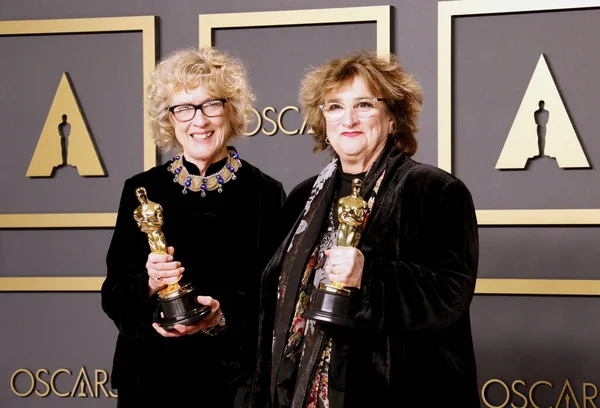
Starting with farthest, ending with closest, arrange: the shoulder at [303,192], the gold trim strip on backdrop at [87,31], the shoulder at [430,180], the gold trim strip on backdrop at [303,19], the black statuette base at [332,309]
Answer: the gold trim strip on backdrop at [87,31] < the gold trim strip on backdrop at [303,19] < the shoulder at [303,192] < the shoulder at [430,180] < the black statuette base at [332,309]

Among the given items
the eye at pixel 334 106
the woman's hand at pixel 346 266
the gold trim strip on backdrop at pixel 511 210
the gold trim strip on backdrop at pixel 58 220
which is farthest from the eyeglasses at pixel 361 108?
the gold trim strip on backdrop at pixel 58 220

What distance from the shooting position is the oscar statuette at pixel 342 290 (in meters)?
2.02

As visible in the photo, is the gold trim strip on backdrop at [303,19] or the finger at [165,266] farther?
the gold trim strip on backdrop at [303,19]

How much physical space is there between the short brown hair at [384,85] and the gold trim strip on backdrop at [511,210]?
1260 mm

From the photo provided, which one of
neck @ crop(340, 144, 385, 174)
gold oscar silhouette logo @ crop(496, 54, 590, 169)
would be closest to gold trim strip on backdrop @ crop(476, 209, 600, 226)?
gold oscar silhouette logo @ crop(496, 54, 590, 169)

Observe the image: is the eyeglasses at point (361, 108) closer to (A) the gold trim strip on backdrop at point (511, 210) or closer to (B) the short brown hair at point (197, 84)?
(B) the short brown hair at point (197, 84)

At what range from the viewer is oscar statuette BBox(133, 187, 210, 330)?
230 cm

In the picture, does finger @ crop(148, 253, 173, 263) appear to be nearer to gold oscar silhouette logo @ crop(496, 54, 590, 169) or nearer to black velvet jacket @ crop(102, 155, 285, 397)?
black velvet jacket @ crop(102, 155, 285, 397)

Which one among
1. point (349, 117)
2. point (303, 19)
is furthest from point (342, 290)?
point (303, 19)

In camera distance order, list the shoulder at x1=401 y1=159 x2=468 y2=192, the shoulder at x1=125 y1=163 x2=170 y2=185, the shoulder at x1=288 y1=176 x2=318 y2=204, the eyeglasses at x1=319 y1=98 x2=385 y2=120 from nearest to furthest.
Result: the shoulder at x1=401 y1=159 x2=468 y2=192 < the eyeglasses at x1=319 y1=98 x2=385 y2=120 < the shoulder at x1=288 y1=176 x2=318 y2=204 < the shoulder at x1=125 y1=163 x2=170 y2=185

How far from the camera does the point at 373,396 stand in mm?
2090

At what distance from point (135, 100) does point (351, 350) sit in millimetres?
2172

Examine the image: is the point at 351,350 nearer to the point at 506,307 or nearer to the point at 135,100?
the point at 506,307

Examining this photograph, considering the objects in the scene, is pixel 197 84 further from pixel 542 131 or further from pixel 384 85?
pixel 542 131
